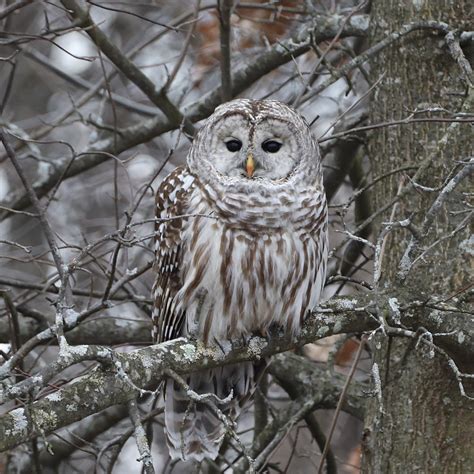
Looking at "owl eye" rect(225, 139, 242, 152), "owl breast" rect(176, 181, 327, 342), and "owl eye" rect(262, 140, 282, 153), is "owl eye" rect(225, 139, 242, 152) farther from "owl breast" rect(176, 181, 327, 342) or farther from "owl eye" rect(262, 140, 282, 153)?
"owl breast" rect(176, 181, 327, 342)

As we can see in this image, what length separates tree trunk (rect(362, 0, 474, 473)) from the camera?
13.3 ft

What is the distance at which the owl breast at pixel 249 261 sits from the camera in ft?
13.0

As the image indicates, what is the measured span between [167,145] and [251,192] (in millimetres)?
3291

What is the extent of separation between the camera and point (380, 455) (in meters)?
4.14

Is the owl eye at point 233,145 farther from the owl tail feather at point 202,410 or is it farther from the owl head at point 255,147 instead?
the owl tail feather at point 202,410

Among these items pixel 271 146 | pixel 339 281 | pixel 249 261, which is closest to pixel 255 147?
pixel 271 146

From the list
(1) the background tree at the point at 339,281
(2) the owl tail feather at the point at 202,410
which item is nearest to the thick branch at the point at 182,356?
(1) the background tree at the point at 339,281

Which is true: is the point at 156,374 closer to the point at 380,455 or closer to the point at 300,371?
the point at 380,455

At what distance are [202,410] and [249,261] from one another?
2.81 feet

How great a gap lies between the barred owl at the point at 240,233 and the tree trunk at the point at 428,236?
0.38m

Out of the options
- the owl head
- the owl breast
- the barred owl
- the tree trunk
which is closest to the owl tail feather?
the barred owl

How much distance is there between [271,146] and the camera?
424 centimetres

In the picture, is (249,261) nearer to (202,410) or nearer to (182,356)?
(182,356)

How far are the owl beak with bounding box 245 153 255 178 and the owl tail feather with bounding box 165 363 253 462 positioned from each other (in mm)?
915
